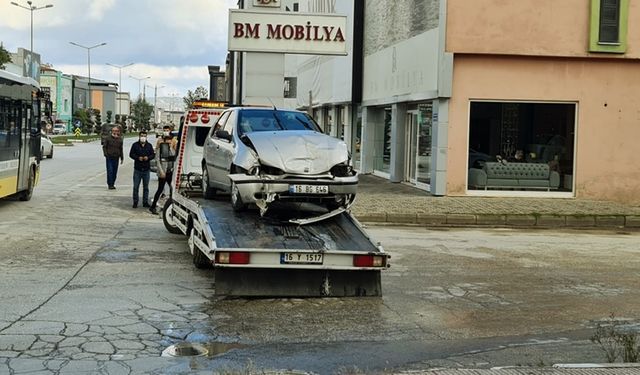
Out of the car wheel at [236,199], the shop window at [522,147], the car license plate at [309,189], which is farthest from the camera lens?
the shop window at [522,147]

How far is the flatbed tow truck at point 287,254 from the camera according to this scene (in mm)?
8820

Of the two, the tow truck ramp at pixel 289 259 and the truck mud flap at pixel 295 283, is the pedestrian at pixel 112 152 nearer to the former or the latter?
the tow truck ramp at pixel 289 259

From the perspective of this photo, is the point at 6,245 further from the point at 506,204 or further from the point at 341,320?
the point at 506,204

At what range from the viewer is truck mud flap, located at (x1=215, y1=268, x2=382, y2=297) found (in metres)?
8.98

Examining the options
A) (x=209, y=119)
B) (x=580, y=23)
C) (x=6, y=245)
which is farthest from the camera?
(x=580, y=23)

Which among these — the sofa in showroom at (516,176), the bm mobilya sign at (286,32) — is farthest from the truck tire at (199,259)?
the bm mobilya sign at (286,32)

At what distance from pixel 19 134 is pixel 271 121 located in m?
8.99

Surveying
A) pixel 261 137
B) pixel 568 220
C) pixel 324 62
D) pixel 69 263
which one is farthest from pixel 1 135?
pixel 324 62

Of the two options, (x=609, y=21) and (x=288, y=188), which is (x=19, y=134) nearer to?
(x=288, y=188)

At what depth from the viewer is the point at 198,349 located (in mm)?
6926

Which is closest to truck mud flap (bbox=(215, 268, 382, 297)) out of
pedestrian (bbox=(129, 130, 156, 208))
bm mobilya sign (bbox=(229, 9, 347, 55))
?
pedestrian (bbox=(129, 130, 156, 208))

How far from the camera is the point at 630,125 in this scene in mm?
21781

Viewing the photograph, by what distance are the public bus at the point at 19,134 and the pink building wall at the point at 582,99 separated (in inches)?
417

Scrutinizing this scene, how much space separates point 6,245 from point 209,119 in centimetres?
438
